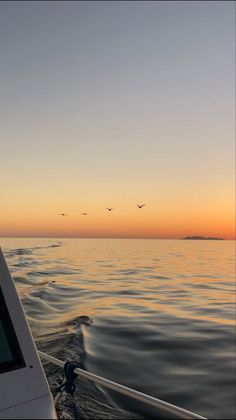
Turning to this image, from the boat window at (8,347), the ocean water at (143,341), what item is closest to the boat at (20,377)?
the boat window at (8,347)

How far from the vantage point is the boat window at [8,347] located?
13.0ft

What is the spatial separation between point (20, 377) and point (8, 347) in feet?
1.09

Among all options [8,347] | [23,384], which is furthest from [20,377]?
[8,347]

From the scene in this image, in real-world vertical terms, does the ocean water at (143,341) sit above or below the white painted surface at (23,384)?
below

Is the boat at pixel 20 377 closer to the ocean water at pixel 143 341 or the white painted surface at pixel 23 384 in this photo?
the white painted surface at pixel 23 384

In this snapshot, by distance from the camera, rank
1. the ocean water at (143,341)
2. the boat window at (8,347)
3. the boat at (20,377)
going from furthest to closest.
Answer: the ocean water at (143,341)
the boat window at (8,347)
the boat at (20,377)

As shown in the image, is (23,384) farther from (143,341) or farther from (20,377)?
(143,341)

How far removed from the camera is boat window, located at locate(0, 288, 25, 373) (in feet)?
13.0

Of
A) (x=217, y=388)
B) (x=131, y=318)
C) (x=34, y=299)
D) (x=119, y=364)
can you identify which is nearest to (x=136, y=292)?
(x=34, y=299)

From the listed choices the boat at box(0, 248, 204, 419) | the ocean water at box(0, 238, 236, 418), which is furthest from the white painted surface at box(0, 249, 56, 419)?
the ocean water at box(0, 238, 236, 418)

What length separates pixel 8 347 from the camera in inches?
160

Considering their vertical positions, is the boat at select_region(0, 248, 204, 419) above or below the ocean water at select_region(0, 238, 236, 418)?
above

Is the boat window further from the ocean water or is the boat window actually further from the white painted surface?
the ocean water

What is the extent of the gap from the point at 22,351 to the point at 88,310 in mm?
14300
